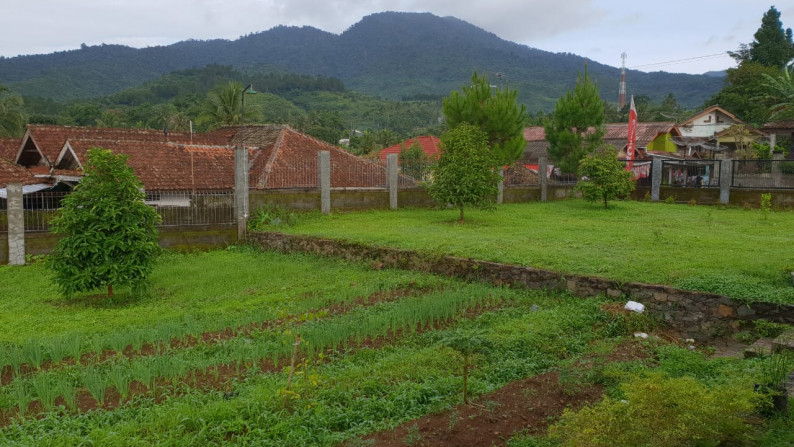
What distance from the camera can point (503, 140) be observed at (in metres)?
21.7

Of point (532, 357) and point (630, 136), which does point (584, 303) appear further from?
point (630, 136)

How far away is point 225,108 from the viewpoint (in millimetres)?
38312

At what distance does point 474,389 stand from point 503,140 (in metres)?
17.2

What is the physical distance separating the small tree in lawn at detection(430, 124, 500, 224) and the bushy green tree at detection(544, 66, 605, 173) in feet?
26.6

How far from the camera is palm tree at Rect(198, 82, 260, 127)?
3797 cm

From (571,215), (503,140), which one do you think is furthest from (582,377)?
(503,140)

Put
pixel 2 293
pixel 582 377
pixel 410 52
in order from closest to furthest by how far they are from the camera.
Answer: pixel 582 377
pixel 2 293
pixel 410 52

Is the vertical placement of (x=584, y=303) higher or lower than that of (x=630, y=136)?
lower

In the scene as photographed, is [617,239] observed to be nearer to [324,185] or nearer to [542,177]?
[324,185]

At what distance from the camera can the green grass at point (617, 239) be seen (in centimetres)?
878

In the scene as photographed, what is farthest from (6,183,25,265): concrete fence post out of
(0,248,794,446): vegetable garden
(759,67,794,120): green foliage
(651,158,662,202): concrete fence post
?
(651,158,662,202): concrete fence post

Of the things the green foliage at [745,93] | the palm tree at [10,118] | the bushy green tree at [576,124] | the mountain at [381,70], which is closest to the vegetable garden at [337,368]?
the bushy green tree at [576,124]

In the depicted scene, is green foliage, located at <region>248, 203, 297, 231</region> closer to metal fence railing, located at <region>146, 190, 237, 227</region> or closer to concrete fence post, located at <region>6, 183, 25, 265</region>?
metal fence railing, located at <region>146, 190, 237, 227</region>

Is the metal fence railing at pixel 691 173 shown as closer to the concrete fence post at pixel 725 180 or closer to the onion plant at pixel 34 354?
the concrete fence post at pixel 725 180
